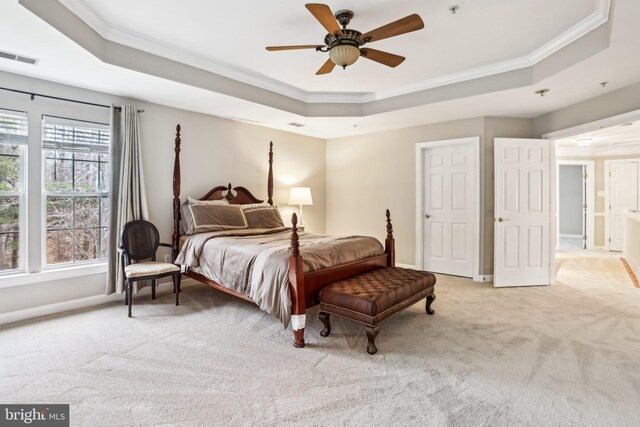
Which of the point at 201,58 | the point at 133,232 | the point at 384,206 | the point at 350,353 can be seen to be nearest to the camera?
the point at 350,353

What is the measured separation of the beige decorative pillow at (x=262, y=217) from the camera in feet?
15.2

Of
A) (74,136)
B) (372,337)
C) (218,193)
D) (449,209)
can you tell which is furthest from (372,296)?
(74,136)

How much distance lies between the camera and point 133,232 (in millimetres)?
3846

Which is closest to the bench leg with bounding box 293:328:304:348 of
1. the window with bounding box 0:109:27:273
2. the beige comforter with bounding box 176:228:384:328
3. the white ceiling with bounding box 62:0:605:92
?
the beige comforter with bounding box 176:228:384:328

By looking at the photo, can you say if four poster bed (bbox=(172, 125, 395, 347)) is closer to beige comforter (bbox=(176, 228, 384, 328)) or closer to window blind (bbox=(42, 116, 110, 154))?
beige comforter (bbox=(176, 228, 384, 328))

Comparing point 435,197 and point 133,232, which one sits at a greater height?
point 435,197

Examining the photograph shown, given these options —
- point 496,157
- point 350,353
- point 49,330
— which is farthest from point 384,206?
point 49,330

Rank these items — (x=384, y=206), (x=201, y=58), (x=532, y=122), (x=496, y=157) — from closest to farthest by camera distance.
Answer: (x=201, y=58), (x=496, y=157), (x=532, y=122), (x=384, y=206)

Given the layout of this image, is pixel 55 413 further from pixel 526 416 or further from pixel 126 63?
pixel 126 63

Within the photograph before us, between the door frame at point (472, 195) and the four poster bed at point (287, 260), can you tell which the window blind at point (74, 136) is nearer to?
the four poster bed at point (287, 260)

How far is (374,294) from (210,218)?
251 cm

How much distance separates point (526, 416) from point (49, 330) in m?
3.82

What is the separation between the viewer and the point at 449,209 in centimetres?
522

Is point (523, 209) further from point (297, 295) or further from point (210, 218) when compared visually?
point (210, 218)
